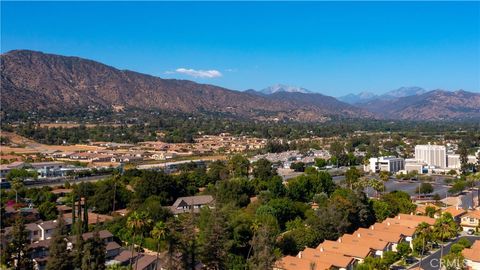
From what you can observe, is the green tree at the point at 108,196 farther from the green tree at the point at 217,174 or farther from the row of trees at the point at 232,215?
the green tree at the point at 217,174

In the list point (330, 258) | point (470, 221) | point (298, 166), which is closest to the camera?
point (330, 258)

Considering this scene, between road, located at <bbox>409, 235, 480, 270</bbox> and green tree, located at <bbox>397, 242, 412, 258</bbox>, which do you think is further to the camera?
green tree, located at <bbox>397, 242, 412, 258</bbox>

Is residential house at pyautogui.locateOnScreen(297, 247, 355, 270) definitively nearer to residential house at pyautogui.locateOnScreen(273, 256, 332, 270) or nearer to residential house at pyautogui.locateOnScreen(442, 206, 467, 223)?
residential house at pyautogui.locateOnScreen(273, 256, 332, 270)

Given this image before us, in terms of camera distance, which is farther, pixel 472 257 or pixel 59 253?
pixel 472 257

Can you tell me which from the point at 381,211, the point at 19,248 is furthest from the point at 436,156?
the point at 19,248

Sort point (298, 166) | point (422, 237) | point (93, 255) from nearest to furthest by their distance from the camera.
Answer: point (93, 255) → point (422, 237) → point (298, 166)

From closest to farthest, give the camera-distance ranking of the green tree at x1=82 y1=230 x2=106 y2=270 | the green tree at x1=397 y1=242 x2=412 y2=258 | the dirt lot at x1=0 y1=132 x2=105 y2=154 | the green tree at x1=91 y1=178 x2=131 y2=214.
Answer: the green tree at x1=82 y1=230 x2=106 y2=270 < the green tree at x1=397 y1=242 x2=412 y2=258 < the green tree at x1=91 y1=178 x2=131 y2=214 < the dirt lot at x1=0 y1=132 x2=105 y2=154

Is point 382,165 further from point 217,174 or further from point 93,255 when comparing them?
point 93,255

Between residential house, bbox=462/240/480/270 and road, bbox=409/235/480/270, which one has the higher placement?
residential house, bbox=462/240/480/270

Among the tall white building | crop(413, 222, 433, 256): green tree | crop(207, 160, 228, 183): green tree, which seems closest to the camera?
crop(413, 222, 433, 256): green tree

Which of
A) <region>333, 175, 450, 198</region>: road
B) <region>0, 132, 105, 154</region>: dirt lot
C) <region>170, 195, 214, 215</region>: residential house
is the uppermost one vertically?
<region>0, 132, 105, 154</region>: dirt lot

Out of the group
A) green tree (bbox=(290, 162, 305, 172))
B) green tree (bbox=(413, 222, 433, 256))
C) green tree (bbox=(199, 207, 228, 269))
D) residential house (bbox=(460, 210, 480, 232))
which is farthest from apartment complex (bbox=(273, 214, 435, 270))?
green tree (bbox=(290, 162, 305, 172))

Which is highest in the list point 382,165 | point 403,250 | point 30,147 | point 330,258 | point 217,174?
point 30,147

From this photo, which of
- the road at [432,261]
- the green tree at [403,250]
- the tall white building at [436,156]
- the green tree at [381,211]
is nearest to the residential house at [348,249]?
the green tree at [403,250]
